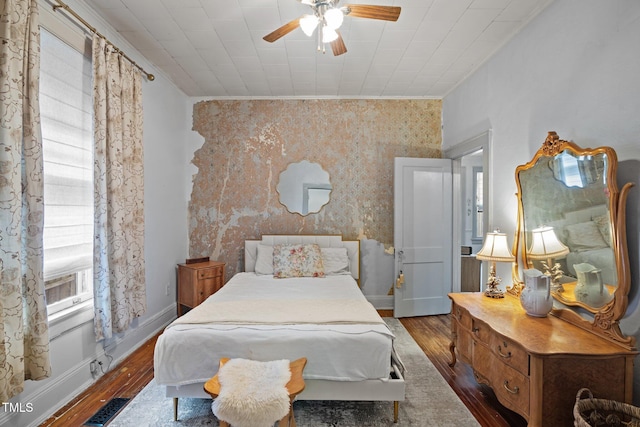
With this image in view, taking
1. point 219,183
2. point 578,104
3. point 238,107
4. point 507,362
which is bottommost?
point 507,362

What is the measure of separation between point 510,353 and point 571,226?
0.93 meters

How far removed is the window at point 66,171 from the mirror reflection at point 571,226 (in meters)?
3.45

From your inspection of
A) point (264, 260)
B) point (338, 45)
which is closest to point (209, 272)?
point (264, 260)

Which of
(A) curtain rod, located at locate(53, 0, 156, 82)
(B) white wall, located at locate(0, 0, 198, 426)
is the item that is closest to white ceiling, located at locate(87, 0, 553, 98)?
(A) curtain rod, located at locate(53, 0, 156, 82)

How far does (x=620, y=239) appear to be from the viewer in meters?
1.70

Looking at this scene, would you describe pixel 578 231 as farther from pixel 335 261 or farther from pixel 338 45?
pixel 335 261

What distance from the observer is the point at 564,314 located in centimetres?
206

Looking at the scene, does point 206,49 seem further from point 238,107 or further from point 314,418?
point 314,418

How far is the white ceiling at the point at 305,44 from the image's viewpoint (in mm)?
2402

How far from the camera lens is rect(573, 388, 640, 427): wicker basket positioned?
4.96 ft

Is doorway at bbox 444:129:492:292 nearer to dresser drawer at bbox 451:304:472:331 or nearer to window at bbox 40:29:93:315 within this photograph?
dresser drawer at bbox 451:304:472:331

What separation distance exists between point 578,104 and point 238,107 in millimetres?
3656

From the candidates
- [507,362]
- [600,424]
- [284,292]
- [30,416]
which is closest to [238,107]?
[284,292]

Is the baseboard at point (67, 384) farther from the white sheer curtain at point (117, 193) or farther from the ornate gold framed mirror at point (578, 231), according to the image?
the ornate gold framed mirror at point (578, 231)
